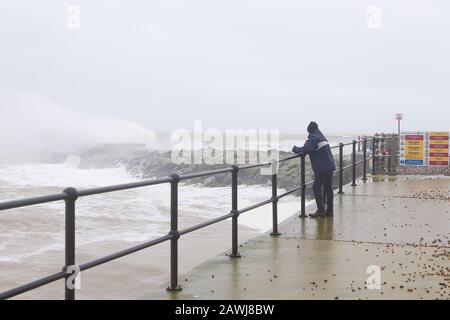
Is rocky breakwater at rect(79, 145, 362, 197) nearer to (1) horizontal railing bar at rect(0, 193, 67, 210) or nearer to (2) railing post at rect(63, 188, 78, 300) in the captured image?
(2) railing post at rect(63, 188, 78, 300)

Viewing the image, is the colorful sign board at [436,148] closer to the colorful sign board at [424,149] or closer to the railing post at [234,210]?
the colorful sign board at [424,149]

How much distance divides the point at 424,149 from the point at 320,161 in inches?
576

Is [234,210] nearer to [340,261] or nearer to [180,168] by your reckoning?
[340,261]

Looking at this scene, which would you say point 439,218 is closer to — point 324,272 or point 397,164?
point 324,272

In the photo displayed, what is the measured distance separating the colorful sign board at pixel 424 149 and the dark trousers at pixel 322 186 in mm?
13834

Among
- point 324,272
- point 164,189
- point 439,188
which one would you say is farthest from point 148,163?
point 324,272

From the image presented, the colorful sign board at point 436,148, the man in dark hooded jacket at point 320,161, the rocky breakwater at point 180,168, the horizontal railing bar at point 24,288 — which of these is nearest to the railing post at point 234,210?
the man in dark hooded jacket at point 320,161

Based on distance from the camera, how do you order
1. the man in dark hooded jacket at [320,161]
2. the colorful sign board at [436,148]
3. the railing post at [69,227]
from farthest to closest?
the colorful sign board at [436,148], the man in dark hooded jacket at [320,161], the railing post at [69,227]

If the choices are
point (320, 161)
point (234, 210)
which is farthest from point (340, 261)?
point (320, 161)

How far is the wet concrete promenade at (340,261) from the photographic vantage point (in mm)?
5824

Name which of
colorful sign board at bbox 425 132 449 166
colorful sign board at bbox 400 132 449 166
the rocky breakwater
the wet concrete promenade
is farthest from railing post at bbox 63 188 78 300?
the rocky breakwater

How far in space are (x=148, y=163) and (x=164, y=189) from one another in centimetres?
2225

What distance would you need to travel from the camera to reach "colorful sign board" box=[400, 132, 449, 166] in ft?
76.8

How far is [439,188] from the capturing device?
52.7 ft
